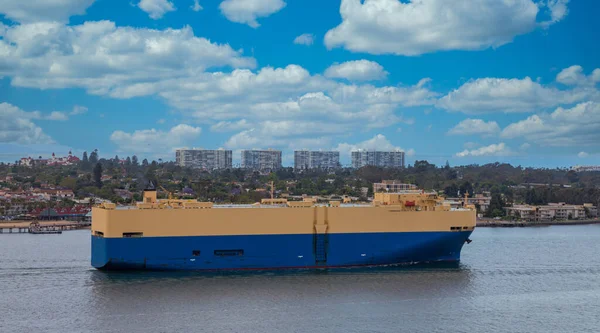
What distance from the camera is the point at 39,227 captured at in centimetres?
4122

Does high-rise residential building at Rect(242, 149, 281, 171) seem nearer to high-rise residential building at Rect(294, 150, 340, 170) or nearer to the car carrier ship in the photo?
high-rise residential building at Rect(294, 150, 340, 170)

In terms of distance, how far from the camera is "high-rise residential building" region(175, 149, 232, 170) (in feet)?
388

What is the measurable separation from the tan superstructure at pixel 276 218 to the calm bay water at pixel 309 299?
1400mm

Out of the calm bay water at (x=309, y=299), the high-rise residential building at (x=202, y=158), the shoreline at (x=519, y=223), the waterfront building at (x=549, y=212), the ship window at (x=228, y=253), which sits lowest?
the calm bay water at (x=309, y=299)

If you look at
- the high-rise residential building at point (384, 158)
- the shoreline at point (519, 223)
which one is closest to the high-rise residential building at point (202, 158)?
the high-rise residential building at point (384, 158)

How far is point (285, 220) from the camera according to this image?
890 inches

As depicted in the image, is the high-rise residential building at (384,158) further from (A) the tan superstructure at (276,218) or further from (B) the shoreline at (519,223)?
(A) the tan superstructure at (276,218)

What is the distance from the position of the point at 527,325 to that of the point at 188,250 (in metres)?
10.6

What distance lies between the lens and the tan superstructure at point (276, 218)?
21859 millimetres

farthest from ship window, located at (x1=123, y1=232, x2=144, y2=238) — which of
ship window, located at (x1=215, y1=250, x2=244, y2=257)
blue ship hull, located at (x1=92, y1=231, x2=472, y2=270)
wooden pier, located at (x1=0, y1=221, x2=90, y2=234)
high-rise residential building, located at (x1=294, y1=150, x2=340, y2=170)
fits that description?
high-rise residential building, located at (x1=294, y1=150, x2=340, y2=170)

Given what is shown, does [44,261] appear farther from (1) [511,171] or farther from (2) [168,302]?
(1) [511,171]

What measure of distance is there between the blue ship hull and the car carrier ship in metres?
0.03

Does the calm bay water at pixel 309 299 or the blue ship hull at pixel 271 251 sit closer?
the calm bay water at pixel 309 299

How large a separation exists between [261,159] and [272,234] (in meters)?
101
